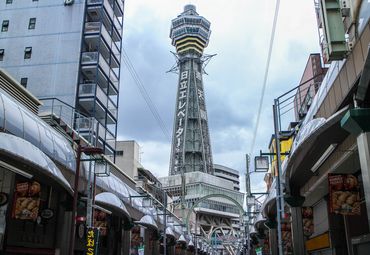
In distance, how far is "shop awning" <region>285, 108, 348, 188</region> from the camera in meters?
12.2

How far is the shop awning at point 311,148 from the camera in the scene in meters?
12.2

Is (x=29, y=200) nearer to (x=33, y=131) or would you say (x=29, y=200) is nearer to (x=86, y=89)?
(x=33, y=131)

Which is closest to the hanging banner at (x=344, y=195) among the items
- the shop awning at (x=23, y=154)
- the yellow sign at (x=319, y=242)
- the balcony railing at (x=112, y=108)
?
the yellow sign at (x=319, y=242)

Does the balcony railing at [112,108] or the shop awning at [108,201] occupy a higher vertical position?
the balcony railing at [112,108]

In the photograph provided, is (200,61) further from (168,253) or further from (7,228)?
(7,228)

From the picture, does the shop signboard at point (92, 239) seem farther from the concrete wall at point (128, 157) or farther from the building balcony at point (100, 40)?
the concrete wall at point (128, 157)

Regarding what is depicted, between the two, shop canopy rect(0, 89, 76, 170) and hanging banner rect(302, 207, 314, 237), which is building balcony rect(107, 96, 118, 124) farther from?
hanging banner rect(302, 207, 314, 237)

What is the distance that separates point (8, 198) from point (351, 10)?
13144 mm

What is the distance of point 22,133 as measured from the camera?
53.8ft

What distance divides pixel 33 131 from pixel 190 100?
161m

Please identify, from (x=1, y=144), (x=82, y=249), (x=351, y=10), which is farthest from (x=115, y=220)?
(x=351, y=10)

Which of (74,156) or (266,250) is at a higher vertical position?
(74,156)

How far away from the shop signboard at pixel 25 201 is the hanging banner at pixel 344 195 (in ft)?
33.5

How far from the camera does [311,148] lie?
15711 millimetres
